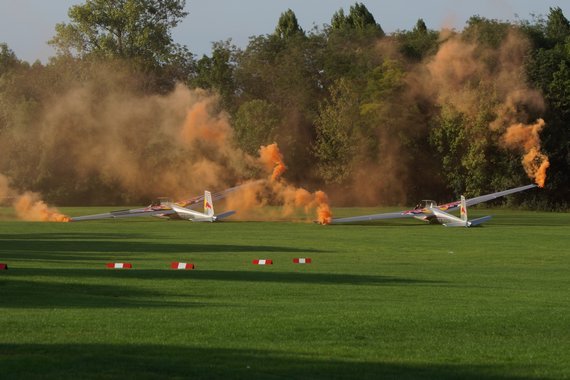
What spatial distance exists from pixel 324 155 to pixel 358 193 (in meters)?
4.75

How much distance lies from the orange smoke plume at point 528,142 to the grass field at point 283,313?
158 ft

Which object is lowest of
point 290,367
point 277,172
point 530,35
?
point 290,367

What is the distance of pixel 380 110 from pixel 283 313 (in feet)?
285

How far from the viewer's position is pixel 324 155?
109 metres

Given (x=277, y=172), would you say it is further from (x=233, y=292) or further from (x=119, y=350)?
(x=119, y=350)

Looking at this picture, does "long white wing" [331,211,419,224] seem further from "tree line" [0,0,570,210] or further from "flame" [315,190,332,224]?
"tree line" [0,0,570,210]

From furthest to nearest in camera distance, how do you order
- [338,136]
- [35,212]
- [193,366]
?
[338,136], [35,212], [193,366]

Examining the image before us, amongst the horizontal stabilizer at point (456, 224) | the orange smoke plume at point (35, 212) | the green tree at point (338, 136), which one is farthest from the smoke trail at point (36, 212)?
the green tree at point (338, 136)

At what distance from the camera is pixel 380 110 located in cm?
10738

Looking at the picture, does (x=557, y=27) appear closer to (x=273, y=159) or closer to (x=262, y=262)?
(x=273, y=159)

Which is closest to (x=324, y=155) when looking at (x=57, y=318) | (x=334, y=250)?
(x=334, y=250)

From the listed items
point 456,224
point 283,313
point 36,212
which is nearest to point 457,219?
point 456,224

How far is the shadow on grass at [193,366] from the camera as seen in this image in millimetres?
14328

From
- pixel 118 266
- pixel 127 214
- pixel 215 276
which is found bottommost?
pixel 215 276
